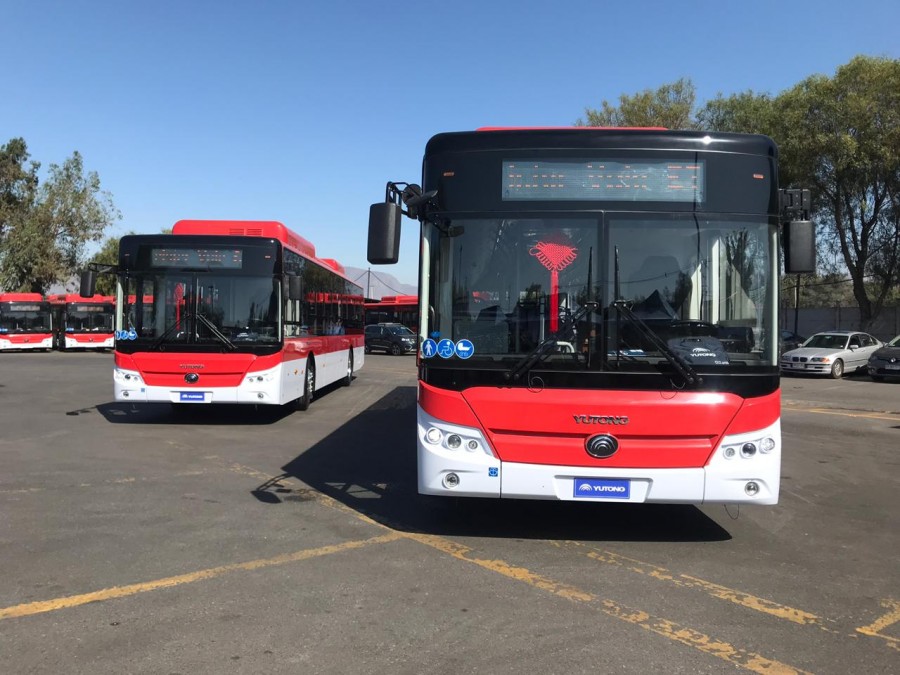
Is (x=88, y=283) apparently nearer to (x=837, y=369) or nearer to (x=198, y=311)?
(x=198, y=311)

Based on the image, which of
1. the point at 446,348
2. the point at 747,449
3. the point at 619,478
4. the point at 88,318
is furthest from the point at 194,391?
the point at 88,318

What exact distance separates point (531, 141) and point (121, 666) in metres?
4.40

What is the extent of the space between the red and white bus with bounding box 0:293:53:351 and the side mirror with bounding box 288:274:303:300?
31.6 metres

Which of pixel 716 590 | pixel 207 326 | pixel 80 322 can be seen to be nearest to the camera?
pixel 716 590

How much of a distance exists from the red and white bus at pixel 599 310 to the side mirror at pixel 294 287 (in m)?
6.52

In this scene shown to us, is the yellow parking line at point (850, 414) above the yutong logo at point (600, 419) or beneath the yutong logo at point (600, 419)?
beneath

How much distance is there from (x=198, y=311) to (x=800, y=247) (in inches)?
349

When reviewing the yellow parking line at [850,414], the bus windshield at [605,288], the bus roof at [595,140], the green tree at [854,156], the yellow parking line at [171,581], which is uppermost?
the green tree at [854,156]

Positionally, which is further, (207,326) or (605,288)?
(207,326)

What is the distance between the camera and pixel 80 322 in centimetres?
3988

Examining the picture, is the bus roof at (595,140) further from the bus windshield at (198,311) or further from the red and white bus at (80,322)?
the red and white bus at (80,322)

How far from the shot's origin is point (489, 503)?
22.8 ft

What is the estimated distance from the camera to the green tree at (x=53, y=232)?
48.8m

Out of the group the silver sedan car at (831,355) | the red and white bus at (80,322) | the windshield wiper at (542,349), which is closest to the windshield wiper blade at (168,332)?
the windshield wiper at (542,349)
